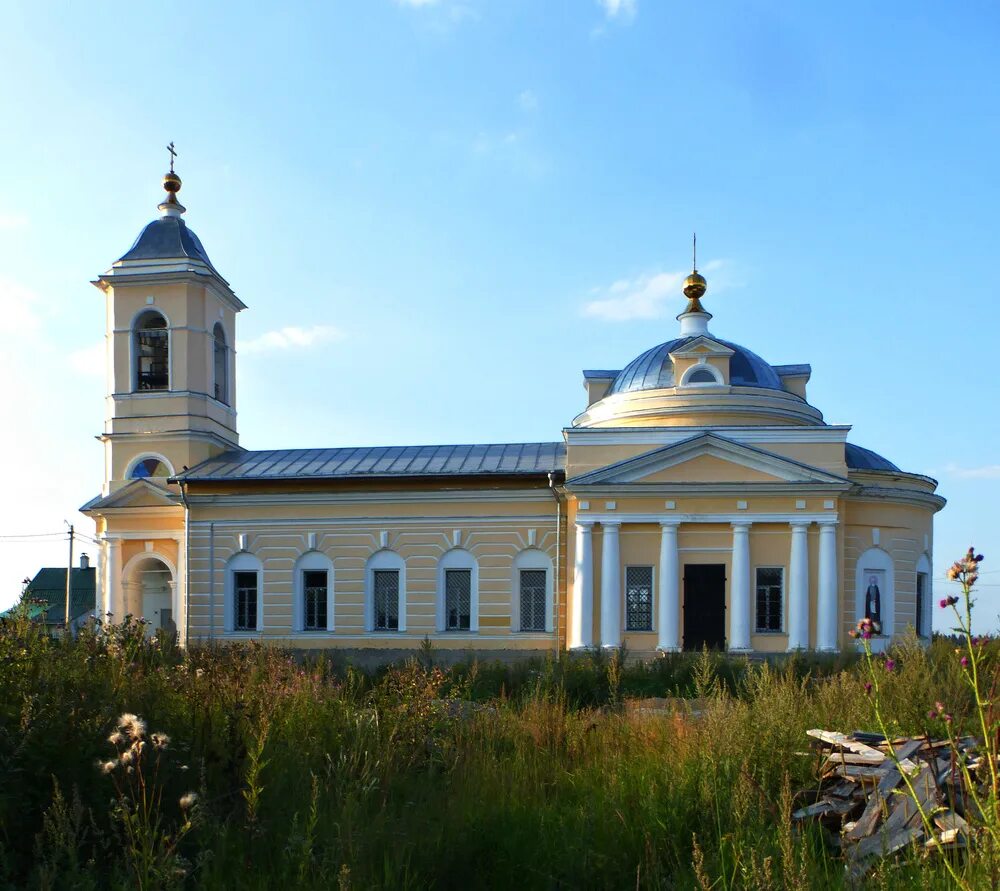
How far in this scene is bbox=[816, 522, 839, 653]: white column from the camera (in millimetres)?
22156

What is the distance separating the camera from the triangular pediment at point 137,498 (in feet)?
85.5

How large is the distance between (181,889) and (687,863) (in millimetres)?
2828

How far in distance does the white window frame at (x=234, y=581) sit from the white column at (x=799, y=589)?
12375 millimetres

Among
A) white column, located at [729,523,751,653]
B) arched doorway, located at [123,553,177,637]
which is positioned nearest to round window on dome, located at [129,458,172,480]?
arched doorway, located at [123,553,177,637]

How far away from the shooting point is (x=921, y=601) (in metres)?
24.8

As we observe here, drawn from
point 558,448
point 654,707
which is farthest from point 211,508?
point 654,707

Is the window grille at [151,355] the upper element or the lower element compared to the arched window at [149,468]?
upper

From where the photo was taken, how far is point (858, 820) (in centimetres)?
620

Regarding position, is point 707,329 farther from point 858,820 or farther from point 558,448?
point 858,820

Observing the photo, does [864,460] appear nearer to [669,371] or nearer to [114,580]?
[669,371]

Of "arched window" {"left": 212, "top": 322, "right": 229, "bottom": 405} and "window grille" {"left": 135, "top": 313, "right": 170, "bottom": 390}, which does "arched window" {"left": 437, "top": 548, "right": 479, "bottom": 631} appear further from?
"window grille" {"left": 135, "top": 313, "right": 170, "bottom": 390}

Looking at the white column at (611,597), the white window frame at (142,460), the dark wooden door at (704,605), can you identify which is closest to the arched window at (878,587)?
the dark wooden door at (704,605)

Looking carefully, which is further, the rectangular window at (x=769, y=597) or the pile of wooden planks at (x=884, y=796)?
the rectangular window at (x=769, y=597)

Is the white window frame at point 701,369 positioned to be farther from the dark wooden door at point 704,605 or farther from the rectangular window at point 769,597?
the rectangular window at point 769,597
